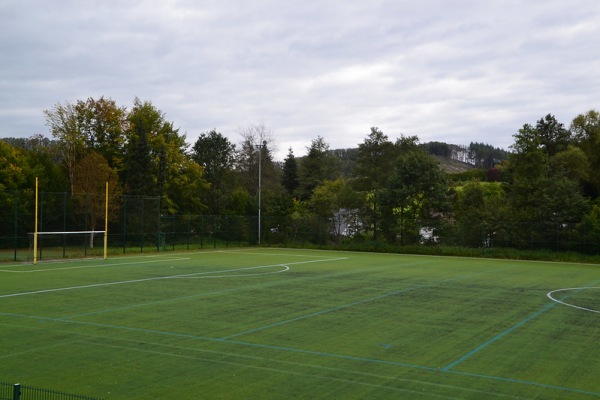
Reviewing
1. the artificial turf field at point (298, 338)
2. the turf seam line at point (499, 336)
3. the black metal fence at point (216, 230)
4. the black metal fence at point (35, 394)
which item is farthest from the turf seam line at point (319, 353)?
the black metal fence at point (216, 230)

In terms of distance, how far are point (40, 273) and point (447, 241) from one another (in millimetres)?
27524

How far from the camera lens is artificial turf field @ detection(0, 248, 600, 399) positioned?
785cm

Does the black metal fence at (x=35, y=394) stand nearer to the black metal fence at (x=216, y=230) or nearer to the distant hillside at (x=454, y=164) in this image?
the black metal fence at (x=216, y=230)

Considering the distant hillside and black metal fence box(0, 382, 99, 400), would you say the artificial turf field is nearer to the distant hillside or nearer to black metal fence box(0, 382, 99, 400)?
black metal fence box(0, 382, 99, 400)

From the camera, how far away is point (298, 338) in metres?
10.9

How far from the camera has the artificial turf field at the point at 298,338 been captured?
7.85 metres

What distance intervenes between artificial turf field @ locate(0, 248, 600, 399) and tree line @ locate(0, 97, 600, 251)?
60.2 feet

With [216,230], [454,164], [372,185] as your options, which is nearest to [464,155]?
[454,164]

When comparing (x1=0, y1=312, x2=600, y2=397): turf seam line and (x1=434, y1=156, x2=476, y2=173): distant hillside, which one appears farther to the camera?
(x1=434, y1=156, x2=476, y2=173): distant hillside

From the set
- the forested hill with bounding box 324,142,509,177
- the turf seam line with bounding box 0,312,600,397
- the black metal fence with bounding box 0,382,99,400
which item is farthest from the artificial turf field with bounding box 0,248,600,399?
the forested hill with bounding box 324,142,509,177

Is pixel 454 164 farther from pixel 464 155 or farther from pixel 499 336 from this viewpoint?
pixel 499 336

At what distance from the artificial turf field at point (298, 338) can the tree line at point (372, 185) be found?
18334 millimetres

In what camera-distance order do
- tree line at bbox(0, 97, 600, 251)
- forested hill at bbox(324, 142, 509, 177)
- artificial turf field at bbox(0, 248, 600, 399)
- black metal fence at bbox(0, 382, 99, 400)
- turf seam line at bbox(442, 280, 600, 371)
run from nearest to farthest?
black metal fence at bbox(0, 382, 99, 400) → artificial turf field at bbox(0, 248, 600, 399) → turf seam line at bbox(442, 280, 600, 371) → tree line at bbox(0, 97, 600, 251) → forested hill at bbox(324, 142, 509, 177)

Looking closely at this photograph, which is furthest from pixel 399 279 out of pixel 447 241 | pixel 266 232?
pixel 266 232
